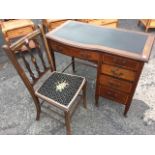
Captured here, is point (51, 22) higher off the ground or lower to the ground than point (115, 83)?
higher

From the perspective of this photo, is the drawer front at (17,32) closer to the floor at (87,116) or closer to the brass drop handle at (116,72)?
the floor at (87,116)

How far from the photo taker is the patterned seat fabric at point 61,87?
1.46 meters

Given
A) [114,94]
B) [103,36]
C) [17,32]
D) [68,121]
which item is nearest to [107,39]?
[103,36]

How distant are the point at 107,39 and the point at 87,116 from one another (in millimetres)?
869

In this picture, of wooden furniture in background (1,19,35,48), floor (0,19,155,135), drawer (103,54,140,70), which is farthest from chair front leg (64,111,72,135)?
wooden furniture in background (1,19,35,48)

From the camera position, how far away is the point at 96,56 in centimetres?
146

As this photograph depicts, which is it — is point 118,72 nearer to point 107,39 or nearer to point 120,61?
point 120,61

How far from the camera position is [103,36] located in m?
1.58

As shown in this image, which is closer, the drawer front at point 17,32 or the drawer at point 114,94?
the drawer at point 114,94

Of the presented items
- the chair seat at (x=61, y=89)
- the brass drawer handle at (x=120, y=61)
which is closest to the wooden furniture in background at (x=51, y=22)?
the chair seat at (x=61, y=89)

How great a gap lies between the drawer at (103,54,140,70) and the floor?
0.69 meters

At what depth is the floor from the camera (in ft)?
5.56
